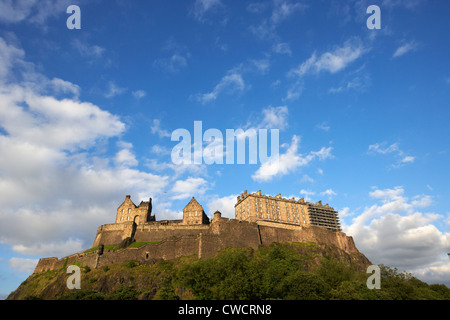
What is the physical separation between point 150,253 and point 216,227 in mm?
15664

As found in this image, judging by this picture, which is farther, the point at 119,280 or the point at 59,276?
the point at 59,276

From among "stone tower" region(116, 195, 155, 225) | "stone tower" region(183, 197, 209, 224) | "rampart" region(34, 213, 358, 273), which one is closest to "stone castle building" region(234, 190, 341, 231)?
"rampart" region(34, 213, 358, 273)

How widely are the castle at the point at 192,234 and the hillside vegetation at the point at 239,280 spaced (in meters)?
2.90

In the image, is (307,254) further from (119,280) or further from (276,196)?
(119,280)

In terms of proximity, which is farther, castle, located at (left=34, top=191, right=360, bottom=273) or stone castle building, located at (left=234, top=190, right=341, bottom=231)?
stone castle building, located at (left=234, top=190, right=341, bottom=231)

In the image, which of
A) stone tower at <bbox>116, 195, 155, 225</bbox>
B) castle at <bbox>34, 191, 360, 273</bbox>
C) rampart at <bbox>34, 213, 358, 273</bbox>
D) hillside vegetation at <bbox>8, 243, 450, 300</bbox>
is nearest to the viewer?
hillside vegetation at <bbox>8, 243, 450, 300</bbox>

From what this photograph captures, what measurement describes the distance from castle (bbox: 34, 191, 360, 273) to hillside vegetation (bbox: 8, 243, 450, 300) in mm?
2900

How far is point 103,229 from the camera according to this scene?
7188 cm

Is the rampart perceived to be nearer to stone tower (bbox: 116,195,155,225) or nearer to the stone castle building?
stone tower (bbox: 116,195,155,225)

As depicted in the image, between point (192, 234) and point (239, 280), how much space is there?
3684 cm

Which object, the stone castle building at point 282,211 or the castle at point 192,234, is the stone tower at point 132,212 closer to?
the castle at point 192,234

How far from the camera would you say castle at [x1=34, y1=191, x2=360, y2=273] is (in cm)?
6197

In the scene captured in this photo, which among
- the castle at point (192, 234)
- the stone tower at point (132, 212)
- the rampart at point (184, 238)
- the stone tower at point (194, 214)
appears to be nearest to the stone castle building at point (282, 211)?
the castle at point (192, 234)
